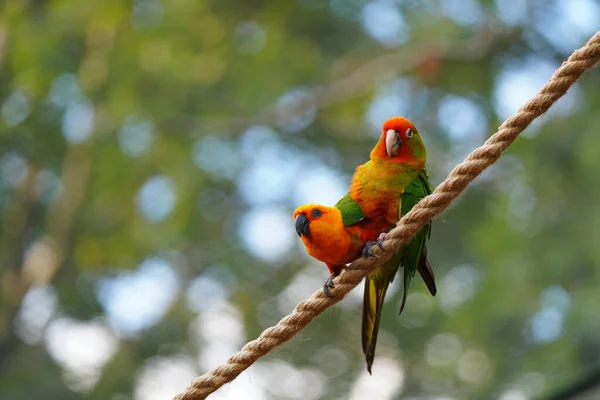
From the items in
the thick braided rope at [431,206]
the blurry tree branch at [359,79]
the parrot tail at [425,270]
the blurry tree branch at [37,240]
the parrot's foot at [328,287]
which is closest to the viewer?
the thick braided rope at [431,206]

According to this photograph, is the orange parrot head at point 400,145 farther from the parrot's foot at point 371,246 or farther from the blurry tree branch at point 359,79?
the blurry tree branch at point 359,79

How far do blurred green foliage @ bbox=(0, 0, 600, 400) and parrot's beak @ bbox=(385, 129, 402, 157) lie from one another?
3.53 m

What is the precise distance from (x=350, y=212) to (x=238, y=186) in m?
4.74

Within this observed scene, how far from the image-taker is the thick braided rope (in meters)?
1.32

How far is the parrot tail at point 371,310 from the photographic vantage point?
1639 mm

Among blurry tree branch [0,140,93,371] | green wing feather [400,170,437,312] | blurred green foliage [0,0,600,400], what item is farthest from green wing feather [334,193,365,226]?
blurry tree branch [0,140,93,371]

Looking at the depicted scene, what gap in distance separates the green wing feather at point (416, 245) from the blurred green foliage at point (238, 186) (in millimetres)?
3481

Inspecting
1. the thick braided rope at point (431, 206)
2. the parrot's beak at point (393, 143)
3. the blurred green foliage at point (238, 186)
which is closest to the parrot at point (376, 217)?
the parrot's beak at point (393, 143)

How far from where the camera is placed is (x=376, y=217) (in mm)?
1678

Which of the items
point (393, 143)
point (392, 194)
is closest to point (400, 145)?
point (393, 143)

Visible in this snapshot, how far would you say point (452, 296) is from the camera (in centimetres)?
584

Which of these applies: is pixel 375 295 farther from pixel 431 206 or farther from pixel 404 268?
pixel 431 206

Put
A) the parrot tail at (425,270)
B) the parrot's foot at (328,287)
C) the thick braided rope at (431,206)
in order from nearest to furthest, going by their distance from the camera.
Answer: the thick braided rope at (431,206) → the parrot's foot at (328,287) → the parrot tail at (425,270)

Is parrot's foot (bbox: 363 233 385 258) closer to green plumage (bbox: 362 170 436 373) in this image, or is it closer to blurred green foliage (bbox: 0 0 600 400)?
green plumage (bbox: 362 170 436 373)
